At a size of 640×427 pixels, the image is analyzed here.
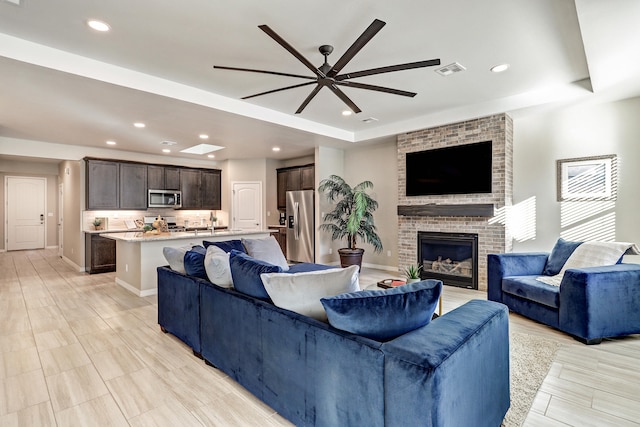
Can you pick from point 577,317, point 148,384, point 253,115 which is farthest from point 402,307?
point 253,115

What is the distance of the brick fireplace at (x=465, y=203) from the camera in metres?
4.56

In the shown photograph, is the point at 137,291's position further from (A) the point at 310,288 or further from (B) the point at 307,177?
(B) the point at 307,177

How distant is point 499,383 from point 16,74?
4.78m

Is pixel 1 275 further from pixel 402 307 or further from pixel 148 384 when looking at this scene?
pixel 402 307

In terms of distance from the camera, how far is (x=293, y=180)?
25.5 feet

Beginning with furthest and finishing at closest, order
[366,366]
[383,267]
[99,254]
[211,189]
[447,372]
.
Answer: [211,189]
[383,267]
[99,254]
[366,366]
[447,372]

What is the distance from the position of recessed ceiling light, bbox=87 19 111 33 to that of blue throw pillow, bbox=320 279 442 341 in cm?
289

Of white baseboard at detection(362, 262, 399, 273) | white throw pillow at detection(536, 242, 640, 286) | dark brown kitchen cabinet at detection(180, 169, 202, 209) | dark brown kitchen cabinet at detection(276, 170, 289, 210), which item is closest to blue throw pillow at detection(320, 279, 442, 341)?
white throw pillow at detection(536, 242, 640, 286)

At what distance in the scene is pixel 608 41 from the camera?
8.70ft

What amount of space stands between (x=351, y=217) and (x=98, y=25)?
433cm

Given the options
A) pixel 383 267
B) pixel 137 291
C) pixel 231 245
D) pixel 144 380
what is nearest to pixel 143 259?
pixel 137 291

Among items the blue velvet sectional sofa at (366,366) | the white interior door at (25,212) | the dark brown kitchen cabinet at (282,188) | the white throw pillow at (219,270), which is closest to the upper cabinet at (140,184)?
the dark brown kitchen cabinet at (282,188)

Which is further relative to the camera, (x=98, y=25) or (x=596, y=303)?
(x=596, y=303)

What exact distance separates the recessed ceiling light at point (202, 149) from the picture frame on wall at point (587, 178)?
20.1ft
